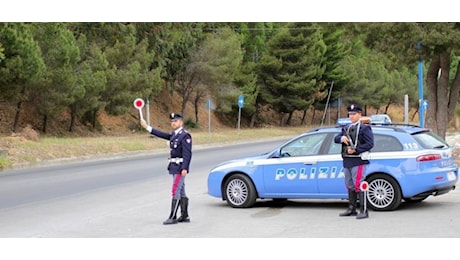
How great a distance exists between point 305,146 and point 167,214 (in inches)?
101

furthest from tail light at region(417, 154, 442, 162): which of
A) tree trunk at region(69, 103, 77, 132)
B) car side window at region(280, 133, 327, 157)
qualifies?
tree trunk at region(69, 103, 77, 132)

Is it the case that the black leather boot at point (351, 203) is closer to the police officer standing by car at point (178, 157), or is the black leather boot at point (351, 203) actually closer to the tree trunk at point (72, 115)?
the police officer standing by car at point (178, 157)

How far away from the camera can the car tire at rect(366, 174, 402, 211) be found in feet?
36.1

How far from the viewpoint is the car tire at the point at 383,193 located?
11.0 meters

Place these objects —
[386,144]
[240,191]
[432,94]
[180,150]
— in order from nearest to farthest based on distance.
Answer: [180,150] → [386,144] → [240,191] → [432,94]

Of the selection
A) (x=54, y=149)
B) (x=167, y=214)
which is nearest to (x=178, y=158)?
(x=167, y=214)

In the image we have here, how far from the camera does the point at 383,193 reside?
11102 mm

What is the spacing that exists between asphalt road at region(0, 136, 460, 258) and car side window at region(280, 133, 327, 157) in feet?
3.09

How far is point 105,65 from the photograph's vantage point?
38281 millimetres

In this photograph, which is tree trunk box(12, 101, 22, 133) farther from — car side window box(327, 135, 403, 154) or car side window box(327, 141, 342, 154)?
car side window box(327, 135, 403, 154)

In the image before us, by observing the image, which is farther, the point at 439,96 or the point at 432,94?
the point at 432,94

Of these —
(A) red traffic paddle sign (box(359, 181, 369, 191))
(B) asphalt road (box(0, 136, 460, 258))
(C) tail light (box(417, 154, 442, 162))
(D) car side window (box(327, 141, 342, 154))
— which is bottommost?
(B) asphalt road (box(0, 136, 460, 258))

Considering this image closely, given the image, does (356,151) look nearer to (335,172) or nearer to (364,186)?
(364,186)

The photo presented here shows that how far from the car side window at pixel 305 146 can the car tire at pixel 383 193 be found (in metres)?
1.09
